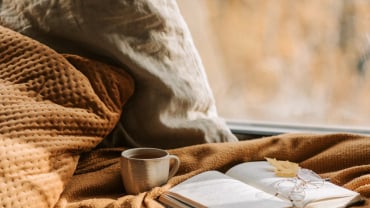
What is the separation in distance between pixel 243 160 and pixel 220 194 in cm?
23

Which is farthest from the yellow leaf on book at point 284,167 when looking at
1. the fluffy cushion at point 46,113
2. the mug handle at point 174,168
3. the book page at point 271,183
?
the fluffy cushion at point 46,113

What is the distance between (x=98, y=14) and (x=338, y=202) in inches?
26.2

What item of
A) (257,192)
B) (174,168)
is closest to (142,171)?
(174,168)

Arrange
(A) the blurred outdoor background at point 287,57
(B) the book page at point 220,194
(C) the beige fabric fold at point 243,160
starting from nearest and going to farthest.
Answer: (B) the book page at point 220,194, (C) the beige fabric fold at point 243,160, (A) the blurred outdoor background at point 287,57

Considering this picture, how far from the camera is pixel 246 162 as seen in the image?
1.03 metres

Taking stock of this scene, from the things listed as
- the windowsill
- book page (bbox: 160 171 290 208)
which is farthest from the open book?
the windowsill

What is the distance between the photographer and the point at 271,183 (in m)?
0.89

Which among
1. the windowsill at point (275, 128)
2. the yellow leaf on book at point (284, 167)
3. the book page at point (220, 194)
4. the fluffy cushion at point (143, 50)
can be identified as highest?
the fluffy cushion at point (143, 50)

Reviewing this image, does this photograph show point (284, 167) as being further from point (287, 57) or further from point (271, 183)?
point (287, 57)

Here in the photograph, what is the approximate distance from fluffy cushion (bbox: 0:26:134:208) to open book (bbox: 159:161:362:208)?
221 millimetres

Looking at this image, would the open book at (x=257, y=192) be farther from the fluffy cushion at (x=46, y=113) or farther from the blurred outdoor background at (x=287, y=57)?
the blurred outdoor background at (x=287, y=57)

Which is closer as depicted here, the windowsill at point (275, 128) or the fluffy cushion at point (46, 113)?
the fluffy cushion at point (46, 113)

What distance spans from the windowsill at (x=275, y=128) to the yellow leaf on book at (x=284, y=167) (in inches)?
14.6

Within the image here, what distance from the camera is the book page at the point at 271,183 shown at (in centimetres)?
82
